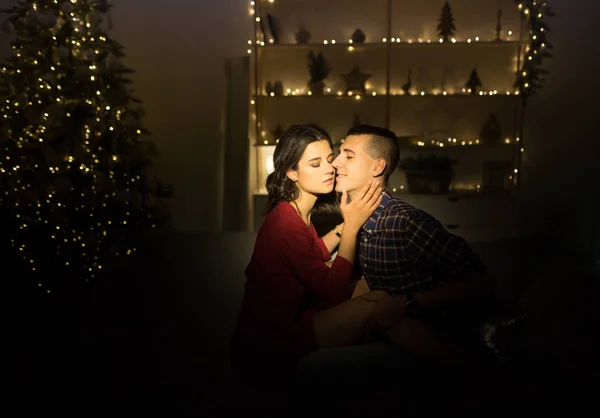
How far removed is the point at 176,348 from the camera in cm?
189

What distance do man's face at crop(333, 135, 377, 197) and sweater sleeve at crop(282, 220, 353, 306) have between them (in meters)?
0.19

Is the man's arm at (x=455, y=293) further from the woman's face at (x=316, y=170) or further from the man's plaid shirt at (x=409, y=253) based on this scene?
the woman's face at (x=316, y=170)

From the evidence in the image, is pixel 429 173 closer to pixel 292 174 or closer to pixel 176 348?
pixel 292 174

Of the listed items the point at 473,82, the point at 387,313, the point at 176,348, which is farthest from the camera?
the point at 473,82

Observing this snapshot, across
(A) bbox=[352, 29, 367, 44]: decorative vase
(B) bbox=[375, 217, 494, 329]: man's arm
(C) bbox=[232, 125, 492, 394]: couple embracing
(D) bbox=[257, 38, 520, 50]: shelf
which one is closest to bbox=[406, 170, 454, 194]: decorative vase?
(D) bbox=[257, 38, 520, 50]: shelf

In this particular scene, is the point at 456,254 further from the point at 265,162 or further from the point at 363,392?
the point at 265,162

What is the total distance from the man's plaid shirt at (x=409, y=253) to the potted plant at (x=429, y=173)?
2446 mm

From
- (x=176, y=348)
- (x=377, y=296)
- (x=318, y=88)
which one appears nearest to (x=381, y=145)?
(x=377, y=296)

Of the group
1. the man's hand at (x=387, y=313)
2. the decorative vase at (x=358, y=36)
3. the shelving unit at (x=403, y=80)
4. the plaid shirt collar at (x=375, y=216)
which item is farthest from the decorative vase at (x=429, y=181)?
the man's hand at (x=387, y=313)

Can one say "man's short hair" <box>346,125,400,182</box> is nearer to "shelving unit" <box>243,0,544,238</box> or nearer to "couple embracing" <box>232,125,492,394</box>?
"couple embracing" <box>232,125,492,394</box>

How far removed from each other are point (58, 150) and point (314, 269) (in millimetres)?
2121

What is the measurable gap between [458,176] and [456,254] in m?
3.18

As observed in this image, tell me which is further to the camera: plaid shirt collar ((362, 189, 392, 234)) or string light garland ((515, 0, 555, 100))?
string light garland ((515, 0, 555, 100))

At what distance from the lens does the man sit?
1.39 m
